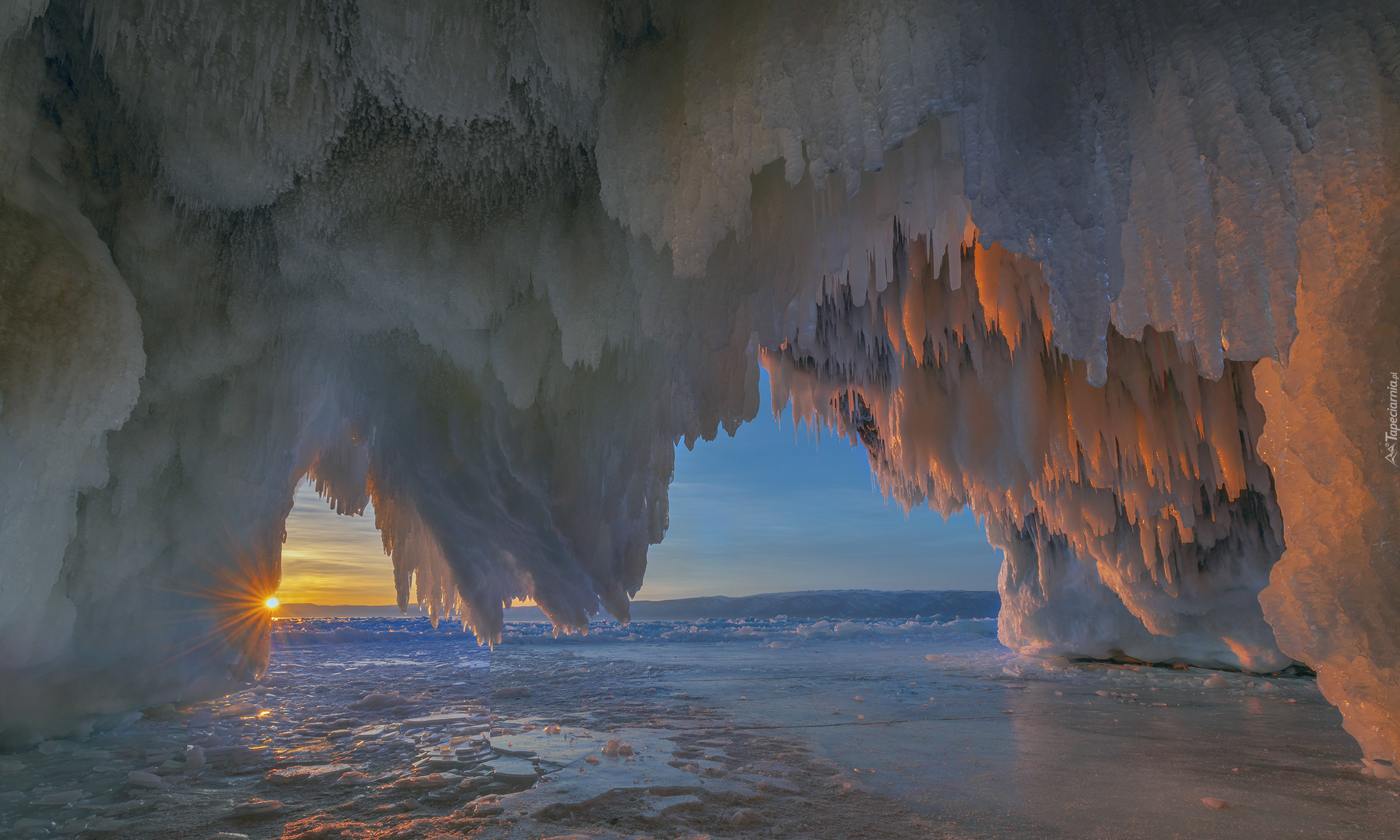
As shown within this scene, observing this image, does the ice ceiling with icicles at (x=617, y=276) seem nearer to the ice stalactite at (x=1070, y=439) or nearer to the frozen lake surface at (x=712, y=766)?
the ice stalactite at (x=1070, y=439)

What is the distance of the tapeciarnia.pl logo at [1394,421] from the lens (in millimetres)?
1892

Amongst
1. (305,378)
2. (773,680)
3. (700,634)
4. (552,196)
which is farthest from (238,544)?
(700,634)

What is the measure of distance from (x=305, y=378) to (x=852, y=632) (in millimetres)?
16026

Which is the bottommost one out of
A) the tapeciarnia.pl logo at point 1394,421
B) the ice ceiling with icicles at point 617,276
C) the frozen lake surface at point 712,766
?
the frozen lake surface at point 712,766

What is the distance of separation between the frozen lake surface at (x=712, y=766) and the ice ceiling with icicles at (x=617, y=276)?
23.9 inches

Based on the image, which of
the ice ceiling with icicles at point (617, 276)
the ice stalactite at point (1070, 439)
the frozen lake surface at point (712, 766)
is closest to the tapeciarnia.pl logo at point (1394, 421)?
the ice ceiling with icicles at point (617, 276)

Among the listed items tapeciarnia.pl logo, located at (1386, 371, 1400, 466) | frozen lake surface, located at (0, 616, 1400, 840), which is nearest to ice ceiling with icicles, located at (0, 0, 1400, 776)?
tapeciarnia.pl logo, located at (1386, 371, 1400, 466)

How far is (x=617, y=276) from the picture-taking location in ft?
13.4

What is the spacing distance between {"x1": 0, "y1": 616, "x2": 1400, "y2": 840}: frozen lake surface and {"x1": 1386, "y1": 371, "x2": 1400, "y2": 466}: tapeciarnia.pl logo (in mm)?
1208

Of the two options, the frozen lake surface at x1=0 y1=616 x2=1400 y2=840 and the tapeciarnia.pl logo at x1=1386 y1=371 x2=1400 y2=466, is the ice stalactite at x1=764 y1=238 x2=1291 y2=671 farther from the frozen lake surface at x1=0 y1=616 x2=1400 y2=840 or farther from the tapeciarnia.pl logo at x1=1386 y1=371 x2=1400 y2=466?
the tapeciarnia.pl logo at x1=1386 y1=371 x2=1400 y2=466

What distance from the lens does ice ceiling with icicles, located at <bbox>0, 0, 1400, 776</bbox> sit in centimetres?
213

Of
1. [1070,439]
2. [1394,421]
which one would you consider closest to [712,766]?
[1394,421]

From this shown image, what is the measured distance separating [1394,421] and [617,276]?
11.4 ft

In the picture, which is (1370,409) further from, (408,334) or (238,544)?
(238,544)
